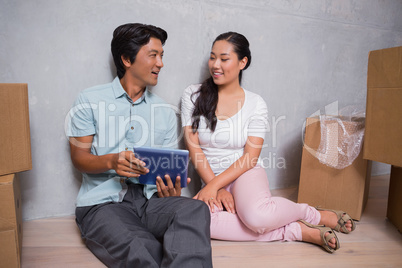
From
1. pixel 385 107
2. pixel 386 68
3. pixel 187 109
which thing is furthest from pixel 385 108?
pixel 187 109

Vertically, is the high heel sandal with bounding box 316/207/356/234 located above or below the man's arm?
below

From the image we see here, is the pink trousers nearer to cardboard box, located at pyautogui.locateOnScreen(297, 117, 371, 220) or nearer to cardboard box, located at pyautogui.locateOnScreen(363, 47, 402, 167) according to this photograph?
cardboard box, located at pyautogui.locateOnScreen(297, 117, 371, 220)

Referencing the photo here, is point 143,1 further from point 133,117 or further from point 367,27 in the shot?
point 367,27

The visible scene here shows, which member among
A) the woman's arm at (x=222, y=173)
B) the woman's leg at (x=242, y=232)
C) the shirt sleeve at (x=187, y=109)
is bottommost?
the woman's leg at (x=242, y=232)

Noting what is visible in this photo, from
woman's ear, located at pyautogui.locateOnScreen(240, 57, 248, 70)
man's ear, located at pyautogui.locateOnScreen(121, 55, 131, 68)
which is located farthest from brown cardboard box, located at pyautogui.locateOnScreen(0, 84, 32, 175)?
woman's ear, located at pyautogui.locateOnScreen(240, 57, 248, 70)

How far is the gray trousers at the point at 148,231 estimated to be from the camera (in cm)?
117

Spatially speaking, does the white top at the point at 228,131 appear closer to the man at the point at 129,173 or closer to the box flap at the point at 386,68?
the man at the point at 129,173

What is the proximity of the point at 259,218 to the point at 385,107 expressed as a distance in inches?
29.2

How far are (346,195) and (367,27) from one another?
132cm

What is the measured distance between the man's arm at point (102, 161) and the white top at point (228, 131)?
54 cm

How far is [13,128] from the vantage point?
124cm

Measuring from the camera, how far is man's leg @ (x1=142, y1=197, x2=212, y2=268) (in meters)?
1.15

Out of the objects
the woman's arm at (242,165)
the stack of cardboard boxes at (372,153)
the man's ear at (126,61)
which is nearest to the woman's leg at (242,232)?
the woman's arm at (242,165)

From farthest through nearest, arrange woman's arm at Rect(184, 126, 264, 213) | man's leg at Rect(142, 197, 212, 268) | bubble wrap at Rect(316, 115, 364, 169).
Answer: bubble wrap at Rect(316, 115, 364, 169) < woman's arm at Rect(184, 126, 264, 213) < man's leg at Rect(142, 197, 212, 268)
